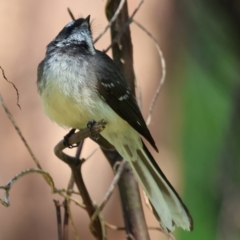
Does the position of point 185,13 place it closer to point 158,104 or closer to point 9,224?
point 158,104

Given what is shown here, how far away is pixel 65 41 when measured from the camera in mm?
1748

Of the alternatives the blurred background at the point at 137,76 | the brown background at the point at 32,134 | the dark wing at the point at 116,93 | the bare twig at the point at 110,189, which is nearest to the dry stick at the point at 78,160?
the bare twig at the point at 110,189

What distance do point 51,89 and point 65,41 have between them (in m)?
0.20

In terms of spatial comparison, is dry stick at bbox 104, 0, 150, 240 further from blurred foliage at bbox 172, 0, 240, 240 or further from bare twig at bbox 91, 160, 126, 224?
blurred foliage at bbox 172, 0, 240, 240

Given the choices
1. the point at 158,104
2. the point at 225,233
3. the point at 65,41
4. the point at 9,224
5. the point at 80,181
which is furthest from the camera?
the point at 158,104

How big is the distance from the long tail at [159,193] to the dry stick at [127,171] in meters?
0.04

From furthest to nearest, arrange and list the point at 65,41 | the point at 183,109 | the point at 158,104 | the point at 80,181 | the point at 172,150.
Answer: the point at 183,109, the point at 172,150, the point at 158,104, the point at 65,41, the point at 80,181

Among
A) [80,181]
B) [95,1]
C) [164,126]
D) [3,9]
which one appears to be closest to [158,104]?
[164,126]

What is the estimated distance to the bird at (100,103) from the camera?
1619 millimetres

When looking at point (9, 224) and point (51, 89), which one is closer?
point (51, 89)

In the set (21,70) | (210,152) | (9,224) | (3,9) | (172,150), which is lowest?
(210,152)

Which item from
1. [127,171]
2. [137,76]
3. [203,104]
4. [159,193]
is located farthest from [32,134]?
[203,104]

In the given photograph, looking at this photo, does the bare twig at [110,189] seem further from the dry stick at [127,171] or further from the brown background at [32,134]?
the brown background at [32,134]

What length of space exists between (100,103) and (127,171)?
0.25m
